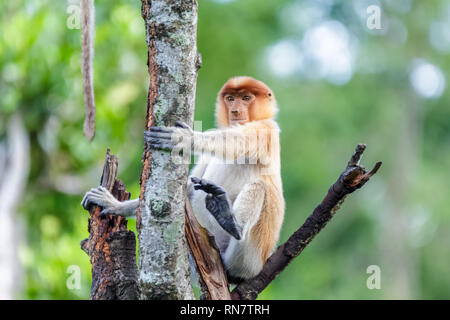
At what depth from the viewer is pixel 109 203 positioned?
4.20m

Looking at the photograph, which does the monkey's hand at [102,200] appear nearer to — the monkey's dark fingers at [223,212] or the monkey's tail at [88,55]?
the monkey's dark fingers at [223,212]

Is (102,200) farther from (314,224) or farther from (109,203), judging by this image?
(314,224)

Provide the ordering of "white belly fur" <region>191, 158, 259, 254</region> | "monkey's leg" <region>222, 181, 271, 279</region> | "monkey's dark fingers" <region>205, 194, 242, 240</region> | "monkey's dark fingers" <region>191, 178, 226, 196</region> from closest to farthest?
1. "monkey's dark fingers" <region>191, 178, 226, 196</region>
2. "monkey's dark fingers" <region>205, 194, 242, 240</region>
3. "monkey's leg" <region>222, 181, 271, 279</region>
4. "white belly fur" <region>191, 158, 259, 254</region>

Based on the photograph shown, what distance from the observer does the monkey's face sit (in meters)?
4.75

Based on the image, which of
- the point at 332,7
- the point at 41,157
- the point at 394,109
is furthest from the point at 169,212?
the point at 332,7

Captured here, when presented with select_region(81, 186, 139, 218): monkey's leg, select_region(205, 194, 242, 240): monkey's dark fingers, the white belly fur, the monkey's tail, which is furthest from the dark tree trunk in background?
the white belly fur

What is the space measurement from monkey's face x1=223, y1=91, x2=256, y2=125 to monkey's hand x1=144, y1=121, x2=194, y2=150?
1491 millimetres

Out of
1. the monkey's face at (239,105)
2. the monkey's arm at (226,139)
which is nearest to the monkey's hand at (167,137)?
the monkey's arm at (226,139)

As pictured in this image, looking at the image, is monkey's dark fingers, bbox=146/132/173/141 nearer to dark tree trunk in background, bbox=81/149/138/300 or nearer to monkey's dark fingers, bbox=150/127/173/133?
monkey's dark fingers, bbox=150/127/173/133

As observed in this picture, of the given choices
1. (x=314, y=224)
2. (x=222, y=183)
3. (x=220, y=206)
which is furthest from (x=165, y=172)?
(x=222, y=183)

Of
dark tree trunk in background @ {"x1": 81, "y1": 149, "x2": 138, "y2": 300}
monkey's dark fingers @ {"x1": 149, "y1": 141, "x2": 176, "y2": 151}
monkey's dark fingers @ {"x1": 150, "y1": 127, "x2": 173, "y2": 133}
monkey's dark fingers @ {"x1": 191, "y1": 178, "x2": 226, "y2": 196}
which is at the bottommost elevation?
dark tree trunk in background @ {"x1": 81, "y1": 149, "x2": 138, "y2": 300}

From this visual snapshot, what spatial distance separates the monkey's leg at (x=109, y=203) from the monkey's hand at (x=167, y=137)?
3.39 feet

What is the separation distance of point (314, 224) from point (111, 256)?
1.30m

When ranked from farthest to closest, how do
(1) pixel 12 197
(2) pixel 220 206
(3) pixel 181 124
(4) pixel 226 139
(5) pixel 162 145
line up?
(1) pixel 12 197 → (4) pixel 226 139 → (2) pixel 220 206 → (3) pixel 181 124 → (5) pixel 162 145
